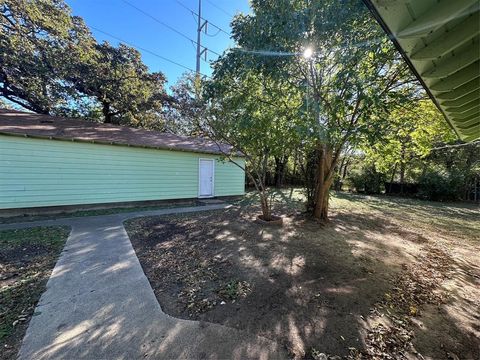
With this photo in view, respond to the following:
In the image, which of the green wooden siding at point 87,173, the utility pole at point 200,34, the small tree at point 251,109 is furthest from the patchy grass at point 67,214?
the utility pole at point 200,34

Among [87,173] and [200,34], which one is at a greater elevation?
[200,34]

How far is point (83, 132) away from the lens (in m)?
7.70

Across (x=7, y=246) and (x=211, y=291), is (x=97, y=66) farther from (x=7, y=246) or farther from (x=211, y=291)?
(x=211, y=291)

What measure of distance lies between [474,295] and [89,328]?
4.65 m

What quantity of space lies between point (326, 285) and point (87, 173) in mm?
7910

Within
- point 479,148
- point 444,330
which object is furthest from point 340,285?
point 479,148

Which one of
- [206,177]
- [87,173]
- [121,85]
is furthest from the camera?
[121,85]

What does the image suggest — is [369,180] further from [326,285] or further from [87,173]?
[87,173]

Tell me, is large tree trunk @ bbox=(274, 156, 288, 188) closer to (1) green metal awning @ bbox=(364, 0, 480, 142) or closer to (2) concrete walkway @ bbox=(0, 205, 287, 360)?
(2) concrete walkway @ bbox=(0, 205, 287, 360)

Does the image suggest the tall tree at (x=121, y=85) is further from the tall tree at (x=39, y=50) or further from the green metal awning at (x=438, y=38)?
the green metal awning at (x=438, y=38)

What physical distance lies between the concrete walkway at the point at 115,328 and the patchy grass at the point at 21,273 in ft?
0.31

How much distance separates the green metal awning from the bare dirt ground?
2.38m

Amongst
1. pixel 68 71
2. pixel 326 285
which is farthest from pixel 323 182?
pixel 68 71

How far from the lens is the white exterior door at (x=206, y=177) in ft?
32.6
